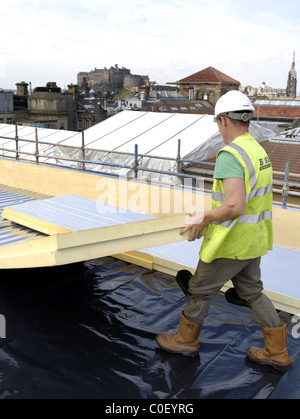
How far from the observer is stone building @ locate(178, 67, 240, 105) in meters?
74.9

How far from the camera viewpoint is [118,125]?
1535 centimetres

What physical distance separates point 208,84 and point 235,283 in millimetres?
77311

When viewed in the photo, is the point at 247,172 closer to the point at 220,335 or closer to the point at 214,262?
the point at 214,262

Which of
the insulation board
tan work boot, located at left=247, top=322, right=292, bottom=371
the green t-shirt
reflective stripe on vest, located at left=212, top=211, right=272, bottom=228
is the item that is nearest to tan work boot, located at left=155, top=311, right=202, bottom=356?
tan work boot, located at left=247, top=322, right=292, bottom=371

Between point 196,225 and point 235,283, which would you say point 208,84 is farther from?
point 196,225

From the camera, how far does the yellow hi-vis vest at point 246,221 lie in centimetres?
271

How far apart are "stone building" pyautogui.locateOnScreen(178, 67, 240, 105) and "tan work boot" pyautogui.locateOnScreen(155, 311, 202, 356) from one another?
7351 cm

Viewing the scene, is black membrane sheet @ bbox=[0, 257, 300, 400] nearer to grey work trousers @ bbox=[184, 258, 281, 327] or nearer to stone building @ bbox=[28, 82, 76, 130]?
grey work trousers @ bbox=[184, 258, 281, 327]

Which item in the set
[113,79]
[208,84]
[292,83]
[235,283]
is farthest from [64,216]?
[292,83]

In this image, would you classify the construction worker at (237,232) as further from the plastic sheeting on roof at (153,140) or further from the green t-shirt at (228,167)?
the plastic sheeting on roof at (153,140)

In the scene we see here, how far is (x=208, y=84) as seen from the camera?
75.9 metres
